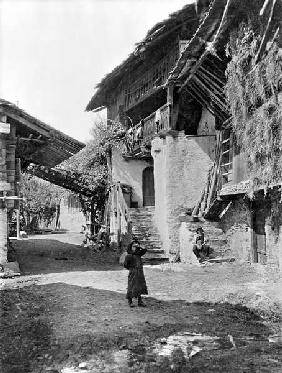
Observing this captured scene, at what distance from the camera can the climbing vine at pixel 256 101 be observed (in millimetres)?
11133

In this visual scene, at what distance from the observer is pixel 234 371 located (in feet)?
17.0

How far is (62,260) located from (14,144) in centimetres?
596

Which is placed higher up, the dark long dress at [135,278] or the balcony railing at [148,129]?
the balcony railing at [148,129]

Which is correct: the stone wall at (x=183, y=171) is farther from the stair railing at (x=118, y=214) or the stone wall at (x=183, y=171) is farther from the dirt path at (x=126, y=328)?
the dirt path at (x=126, y=328)

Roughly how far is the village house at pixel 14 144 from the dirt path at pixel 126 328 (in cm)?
210

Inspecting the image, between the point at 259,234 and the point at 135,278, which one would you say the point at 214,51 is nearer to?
the point at 259,234

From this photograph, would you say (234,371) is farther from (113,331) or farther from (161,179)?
(161,179)

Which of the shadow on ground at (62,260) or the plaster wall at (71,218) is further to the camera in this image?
the plaster wall at (71,218)

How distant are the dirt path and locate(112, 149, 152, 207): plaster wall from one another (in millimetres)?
10615

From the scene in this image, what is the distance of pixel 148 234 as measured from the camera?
18.5 meters

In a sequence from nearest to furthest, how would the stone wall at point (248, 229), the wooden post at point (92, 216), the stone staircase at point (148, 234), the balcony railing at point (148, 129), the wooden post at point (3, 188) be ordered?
the stone wall at point (248, 229) → the wooden post at point (3, 188) → the stone staircase at point (148, 234) → the balcony railing at point (148, 129) → the wooden post at point (92, 216)

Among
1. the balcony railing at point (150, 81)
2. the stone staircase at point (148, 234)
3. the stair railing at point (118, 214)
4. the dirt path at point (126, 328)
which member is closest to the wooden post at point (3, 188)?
the dirt path at point (126, 328)

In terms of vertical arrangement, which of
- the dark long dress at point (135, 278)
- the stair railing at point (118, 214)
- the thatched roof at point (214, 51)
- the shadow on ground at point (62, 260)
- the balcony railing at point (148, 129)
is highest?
the thatched roof at point (214, 51)

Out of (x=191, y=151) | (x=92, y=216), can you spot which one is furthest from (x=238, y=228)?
(x=92, y=216)
